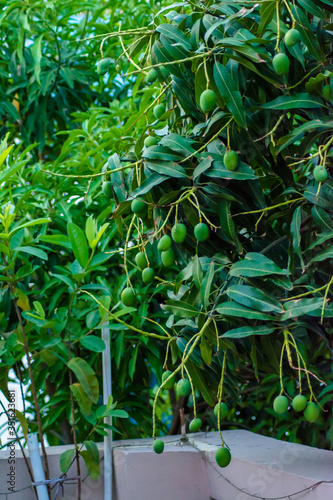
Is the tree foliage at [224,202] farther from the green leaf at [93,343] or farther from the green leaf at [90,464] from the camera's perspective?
the green leaf at [90,464]

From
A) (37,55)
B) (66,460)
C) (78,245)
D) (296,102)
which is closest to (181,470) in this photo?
(66,460)

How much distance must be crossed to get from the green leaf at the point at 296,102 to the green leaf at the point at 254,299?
320 mm

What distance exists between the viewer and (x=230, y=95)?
98 centimetres

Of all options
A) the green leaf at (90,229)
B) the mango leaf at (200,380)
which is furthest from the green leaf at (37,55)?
the mango leaf at (200,380)

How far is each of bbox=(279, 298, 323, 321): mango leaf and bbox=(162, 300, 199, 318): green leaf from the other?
0.16 meters

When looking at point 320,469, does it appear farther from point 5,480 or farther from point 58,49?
point 58,49

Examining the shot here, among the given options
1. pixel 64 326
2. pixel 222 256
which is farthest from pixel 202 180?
pixel 64 326

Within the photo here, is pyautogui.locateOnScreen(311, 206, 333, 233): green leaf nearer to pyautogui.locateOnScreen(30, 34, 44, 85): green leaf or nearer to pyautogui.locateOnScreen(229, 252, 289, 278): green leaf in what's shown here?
pyautogui.locateOnScreen(229, 252, 289, 278): green leaf

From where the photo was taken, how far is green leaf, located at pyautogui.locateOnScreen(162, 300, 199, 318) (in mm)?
1062

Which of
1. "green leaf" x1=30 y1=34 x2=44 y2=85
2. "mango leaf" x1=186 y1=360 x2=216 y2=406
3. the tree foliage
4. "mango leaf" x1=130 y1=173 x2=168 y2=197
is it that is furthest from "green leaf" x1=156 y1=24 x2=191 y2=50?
"green leaf" x1=30 y1=34 x2=44 y2=85

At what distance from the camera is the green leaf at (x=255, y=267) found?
38.7 inches

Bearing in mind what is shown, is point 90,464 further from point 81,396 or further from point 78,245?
point 78,245

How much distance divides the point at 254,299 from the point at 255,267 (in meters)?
0.05

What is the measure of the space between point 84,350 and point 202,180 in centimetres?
92
